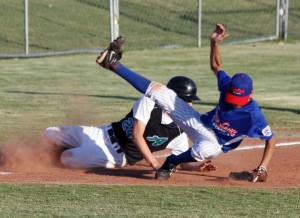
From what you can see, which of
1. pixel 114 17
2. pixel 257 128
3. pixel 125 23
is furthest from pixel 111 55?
pixel 125 23

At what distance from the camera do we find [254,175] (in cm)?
830

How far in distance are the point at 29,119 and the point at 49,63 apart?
7464 mm

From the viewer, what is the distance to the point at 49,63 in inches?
775

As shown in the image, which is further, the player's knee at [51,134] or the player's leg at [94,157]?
the player's knee at [51,134]

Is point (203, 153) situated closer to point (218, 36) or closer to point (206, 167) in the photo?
point (206, 167)

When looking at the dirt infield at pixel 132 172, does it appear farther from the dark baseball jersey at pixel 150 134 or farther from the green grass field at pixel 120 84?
the green grass field at pixel 120 84

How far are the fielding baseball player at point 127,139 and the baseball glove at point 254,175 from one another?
665mm

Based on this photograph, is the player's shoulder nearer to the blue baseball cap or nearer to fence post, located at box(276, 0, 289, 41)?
the blue baseball cap

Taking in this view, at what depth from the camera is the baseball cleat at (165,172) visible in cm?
845

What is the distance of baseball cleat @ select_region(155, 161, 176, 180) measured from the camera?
332 inches

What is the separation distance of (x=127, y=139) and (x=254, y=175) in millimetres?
1396

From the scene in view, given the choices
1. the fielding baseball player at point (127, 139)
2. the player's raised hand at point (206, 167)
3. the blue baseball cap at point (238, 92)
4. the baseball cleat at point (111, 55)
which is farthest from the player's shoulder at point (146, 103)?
the player's raised hand at point (206, 167)

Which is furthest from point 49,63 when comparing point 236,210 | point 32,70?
point 236,210

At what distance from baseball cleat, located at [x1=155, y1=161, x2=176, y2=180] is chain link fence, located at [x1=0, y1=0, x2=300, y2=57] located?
12727 mm
